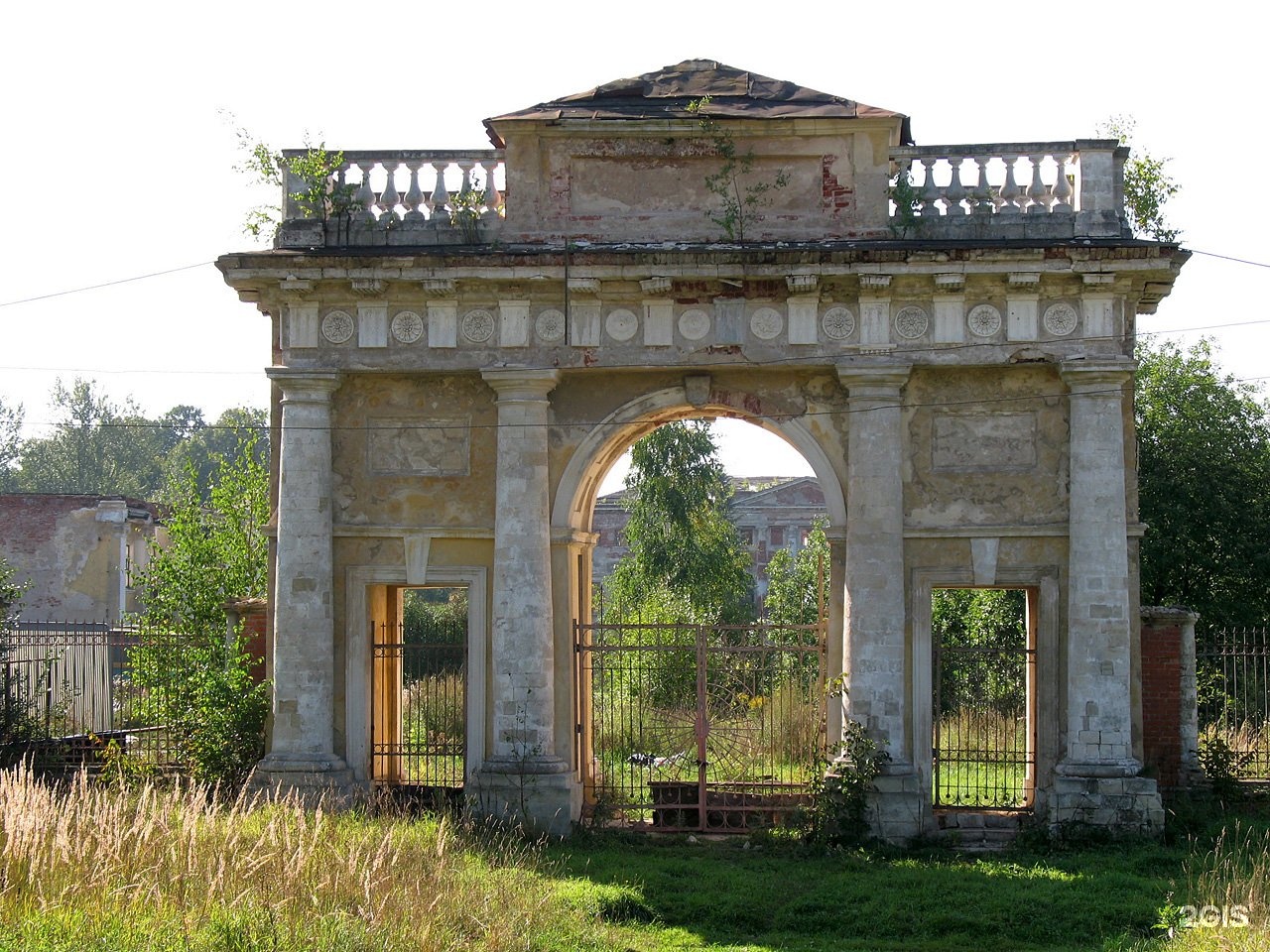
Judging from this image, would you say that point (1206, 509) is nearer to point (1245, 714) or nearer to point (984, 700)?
point (984, 700)

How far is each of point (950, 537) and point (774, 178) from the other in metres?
3.99

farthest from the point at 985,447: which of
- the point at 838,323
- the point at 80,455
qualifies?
the point at 80,455

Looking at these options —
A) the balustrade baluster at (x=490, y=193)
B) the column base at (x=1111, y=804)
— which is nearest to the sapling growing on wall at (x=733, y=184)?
the balustrade baluster at (x=490, y=193)

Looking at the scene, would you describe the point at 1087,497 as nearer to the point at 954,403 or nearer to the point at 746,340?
the point at 954,403

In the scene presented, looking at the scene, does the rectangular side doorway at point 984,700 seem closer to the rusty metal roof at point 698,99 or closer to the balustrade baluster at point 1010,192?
the balustrade baluster at point 1010,192

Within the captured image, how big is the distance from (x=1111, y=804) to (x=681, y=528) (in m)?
22.5

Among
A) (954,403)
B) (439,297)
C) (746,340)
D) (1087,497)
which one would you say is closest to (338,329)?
(439,297)

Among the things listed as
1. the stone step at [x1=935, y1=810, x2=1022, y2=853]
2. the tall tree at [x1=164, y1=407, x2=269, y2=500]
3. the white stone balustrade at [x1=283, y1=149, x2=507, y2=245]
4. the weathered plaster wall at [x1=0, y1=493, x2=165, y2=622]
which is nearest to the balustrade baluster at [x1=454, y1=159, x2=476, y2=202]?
the white stone balustrade at [x1=283, y1=149, x2=507, y2=245]

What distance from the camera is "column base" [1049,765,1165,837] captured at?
43.5ft

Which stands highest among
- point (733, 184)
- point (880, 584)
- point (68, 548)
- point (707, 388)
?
point (733, 184)

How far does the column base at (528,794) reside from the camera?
13.7 meters

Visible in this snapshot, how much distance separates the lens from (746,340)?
14.1m

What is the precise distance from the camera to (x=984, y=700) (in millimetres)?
22562

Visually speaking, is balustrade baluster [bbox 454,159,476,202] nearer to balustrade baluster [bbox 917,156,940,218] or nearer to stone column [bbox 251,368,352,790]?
stone column [bbox 251,368,352,790]
